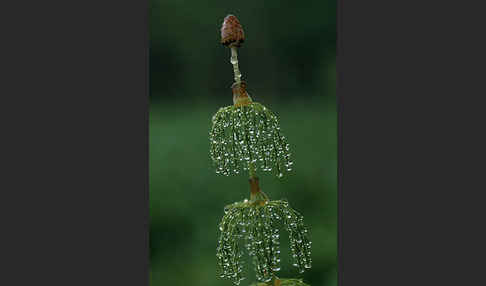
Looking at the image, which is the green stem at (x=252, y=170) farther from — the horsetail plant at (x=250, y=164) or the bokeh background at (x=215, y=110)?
the bokeh background at (x=215, y=110)

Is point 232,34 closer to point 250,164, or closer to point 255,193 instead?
point 250,164

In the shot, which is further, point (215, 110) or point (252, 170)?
point (215, 110)

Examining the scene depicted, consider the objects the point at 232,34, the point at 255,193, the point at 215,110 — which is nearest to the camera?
the point at 232,34

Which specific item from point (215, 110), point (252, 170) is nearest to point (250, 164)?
point (252, 170)

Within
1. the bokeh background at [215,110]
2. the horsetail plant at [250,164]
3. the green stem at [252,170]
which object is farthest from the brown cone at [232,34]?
the bokeh background at [215,110]

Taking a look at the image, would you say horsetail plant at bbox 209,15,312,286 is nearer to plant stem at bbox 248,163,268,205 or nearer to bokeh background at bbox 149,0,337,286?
plant stem at bbox 248,163,268,205

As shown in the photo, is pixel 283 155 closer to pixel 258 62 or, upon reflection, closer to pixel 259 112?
pixel 259 112

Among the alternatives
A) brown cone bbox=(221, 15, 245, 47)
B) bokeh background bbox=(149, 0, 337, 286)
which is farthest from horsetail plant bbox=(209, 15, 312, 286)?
bokeh background bbox=(149, 0, 337, 286)
